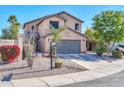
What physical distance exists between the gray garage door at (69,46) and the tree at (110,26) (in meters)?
3.32

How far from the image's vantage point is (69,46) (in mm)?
37031

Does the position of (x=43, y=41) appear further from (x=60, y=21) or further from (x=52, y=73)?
(x=52, y=73)

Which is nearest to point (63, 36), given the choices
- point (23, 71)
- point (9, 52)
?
point (9, 52)

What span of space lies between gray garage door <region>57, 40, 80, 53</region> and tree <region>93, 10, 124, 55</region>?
332 centimetres

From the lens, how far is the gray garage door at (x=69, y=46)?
36.0m

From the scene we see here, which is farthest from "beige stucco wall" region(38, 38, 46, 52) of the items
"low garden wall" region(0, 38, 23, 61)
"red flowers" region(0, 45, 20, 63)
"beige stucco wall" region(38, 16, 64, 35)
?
"red flowers" region(0, 45, 20, 63)

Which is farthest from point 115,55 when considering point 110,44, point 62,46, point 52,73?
point 52,73

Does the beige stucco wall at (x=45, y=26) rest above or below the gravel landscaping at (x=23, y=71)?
above

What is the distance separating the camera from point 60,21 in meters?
38.0

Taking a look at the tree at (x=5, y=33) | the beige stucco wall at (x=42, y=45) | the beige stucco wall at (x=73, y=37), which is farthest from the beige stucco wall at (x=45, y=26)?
the tree at (x=5, y=33)

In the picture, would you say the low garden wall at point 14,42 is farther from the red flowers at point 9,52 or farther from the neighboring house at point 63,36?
the neighboring house at point 63,36

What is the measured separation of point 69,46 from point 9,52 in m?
14.7

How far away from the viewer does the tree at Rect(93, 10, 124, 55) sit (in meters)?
34.8

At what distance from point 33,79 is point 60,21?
22.2 m
